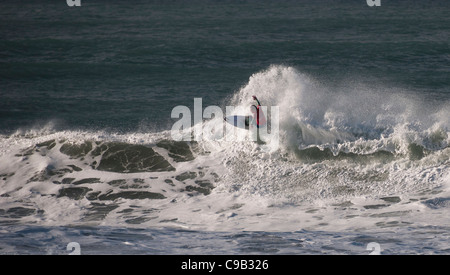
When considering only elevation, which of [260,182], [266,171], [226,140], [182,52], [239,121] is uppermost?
[182,52]

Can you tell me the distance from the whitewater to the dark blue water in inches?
65.0

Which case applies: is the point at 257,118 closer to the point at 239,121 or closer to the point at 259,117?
the point at 259,117

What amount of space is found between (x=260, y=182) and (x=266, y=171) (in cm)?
57

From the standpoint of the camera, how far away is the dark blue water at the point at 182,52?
18.9 m

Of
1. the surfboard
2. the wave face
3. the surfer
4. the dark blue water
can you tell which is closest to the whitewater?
the wave face

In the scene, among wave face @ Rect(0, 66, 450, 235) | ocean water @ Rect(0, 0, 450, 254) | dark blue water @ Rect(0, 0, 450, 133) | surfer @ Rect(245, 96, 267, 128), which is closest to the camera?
ocean water @ Rect(0, 0, 450, 254)

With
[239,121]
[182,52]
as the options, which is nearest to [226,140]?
[239,121]

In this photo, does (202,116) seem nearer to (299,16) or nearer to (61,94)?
(61,94)

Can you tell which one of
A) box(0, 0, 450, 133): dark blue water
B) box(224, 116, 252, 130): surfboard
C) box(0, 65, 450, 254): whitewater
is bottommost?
box(0, 65, 450, 254): whitewater

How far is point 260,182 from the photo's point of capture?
13.8 metres

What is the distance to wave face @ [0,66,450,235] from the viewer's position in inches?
484

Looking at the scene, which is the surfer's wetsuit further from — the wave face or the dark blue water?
the dark blue water

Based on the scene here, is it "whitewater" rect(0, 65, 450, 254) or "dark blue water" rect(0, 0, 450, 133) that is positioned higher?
"dark blue water" rect(0, 0, 450, 133)

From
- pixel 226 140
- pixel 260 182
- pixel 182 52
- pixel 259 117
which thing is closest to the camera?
pixel 260 182
